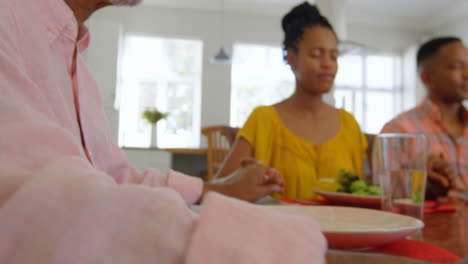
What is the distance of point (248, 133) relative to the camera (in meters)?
1.39

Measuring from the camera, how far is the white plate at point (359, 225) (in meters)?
0.31

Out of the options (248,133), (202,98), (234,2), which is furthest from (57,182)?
(234,2)

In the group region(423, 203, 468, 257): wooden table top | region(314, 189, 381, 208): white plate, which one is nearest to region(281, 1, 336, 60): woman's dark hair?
region(314, 189, 381, 208): white plate

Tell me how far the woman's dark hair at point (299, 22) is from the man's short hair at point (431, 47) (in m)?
0.58

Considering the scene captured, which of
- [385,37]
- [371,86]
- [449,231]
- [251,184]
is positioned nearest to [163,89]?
[371,86]

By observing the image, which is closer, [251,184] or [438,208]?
[438,208]

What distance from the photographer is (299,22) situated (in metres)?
1.42

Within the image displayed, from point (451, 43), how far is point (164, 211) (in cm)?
180

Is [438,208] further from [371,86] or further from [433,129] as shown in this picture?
[371,86]

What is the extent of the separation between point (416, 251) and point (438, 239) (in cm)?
11

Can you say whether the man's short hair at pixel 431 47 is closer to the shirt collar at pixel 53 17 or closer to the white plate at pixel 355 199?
the white plate at pixel 355 199

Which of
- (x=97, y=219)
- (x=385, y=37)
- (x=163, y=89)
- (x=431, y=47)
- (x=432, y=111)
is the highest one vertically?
(x=385, y=37)

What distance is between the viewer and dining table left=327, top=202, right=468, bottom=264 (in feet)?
0.61

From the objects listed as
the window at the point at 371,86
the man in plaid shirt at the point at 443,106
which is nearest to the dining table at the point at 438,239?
the man in plaid shirt at the point at 443,106
